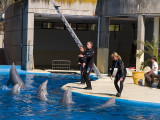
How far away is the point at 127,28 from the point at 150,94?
961 inches

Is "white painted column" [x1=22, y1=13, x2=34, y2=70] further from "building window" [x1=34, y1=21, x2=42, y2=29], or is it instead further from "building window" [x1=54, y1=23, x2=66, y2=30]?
"building window" [x1=54, y1=23, x2=66, y2=30]

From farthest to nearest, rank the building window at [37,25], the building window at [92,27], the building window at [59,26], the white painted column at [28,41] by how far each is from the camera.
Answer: the building window at [92,27] < the building window at [59,26] < the building window at [37,25] < the white painted column at [28,41]

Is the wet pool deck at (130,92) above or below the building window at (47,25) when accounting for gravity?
below

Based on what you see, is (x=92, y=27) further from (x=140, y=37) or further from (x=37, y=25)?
(x=140, y=37)

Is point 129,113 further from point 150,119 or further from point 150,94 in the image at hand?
point 150,94

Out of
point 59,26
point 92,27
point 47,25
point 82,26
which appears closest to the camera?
point 47,25

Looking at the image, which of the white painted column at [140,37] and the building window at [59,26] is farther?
the building window at [59,26]

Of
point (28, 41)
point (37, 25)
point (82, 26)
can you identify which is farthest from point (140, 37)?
point (37, 25)

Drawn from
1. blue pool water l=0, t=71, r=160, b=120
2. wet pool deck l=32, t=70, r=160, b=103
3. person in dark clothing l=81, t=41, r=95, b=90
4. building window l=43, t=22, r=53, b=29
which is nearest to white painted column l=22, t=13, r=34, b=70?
building window l=43, t=22, r=53, b=29

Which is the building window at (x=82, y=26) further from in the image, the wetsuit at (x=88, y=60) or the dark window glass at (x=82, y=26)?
the wetsuit at (x=88, y=60)

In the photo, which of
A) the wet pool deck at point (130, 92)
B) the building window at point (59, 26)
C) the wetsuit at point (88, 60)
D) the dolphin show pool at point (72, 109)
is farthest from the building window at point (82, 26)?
the dolphin show pool at point (72, 109)

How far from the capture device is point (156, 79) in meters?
19.4

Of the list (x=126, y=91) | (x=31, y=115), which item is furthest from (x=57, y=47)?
(x=31, y=115)

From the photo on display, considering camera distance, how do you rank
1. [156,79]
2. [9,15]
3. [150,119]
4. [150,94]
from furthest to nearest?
[9,15] < [156,79] < [150,94] < [150,119]
